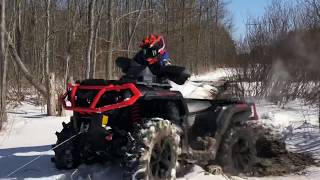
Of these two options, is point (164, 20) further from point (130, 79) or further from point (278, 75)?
point (130, 79)

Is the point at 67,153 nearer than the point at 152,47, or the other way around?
the point at 67,153

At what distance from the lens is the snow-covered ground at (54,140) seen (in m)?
6.34

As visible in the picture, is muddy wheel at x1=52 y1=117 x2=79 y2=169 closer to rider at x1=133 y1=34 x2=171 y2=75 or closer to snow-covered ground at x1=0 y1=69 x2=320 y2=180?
snow-covered ground at x1=0 y1=69 x2=320 y2=180

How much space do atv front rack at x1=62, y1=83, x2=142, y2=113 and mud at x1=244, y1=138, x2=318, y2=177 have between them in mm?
2589

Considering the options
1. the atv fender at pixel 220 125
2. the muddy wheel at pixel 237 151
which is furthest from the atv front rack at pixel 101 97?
the muddy wheel at pixel 237 151

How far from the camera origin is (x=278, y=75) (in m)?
13.6

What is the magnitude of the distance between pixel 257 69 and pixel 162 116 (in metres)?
8.02

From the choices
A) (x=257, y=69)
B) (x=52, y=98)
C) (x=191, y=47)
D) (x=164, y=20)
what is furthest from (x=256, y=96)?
(x=191, y=47)

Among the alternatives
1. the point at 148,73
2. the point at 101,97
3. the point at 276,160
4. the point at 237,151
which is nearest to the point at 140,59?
the point at 148,73

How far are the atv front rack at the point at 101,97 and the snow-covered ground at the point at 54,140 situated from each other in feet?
2.84

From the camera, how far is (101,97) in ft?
19.7

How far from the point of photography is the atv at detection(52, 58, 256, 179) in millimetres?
A: 5754

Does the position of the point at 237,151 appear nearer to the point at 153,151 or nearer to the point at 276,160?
the point at 276,160

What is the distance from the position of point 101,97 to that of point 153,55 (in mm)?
1236
